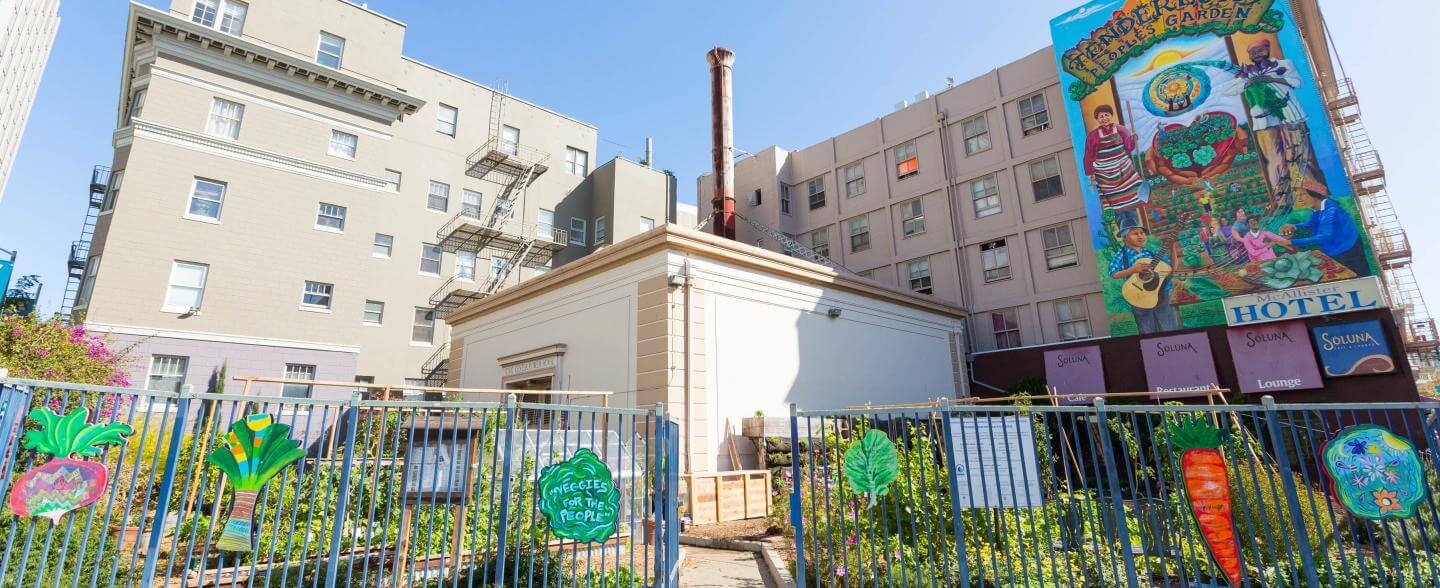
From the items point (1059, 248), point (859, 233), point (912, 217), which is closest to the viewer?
point (1059, 248)

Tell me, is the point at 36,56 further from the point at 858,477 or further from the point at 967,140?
the point at 967,140

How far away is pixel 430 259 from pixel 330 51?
9.88 meters

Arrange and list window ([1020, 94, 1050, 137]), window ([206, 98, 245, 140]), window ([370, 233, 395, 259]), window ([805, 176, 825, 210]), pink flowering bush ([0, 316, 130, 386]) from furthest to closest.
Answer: window ([805, 176, 825, 210]) < window ([370, 233, 395, 259]) < window ([1020, 94, 1050, 137]) < window ([206, 98, 245, 140]) < pink flowering bush ([0, 316, 130, 386])

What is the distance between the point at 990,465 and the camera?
20.5ft

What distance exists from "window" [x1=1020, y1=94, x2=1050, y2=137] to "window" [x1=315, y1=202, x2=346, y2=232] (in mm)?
28346

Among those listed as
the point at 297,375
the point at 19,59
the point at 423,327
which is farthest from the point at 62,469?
the point at 423,327

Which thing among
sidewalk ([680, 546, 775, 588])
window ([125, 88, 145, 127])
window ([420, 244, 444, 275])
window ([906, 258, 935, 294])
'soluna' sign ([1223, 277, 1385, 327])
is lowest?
sidewalk ([680, 546, 775, 588])

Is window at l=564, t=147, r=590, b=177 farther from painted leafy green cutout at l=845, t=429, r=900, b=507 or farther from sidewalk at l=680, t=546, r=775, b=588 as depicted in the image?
painted leafy green cutout at l=845, t=429, r=900, b=507

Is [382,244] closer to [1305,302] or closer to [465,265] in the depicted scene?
[465,265]

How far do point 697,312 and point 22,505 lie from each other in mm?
10718

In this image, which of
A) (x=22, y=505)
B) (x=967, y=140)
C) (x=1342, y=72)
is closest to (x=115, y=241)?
(x=22, y=505)

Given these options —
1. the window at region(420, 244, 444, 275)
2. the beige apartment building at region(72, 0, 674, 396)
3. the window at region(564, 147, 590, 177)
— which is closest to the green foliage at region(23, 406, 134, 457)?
the beige apartment building at region(72, 0, 674, 396)

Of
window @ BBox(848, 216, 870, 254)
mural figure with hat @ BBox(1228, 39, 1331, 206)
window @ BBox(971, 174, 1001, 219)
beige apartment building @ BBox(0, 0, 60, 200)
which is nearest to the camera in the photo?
beige apartment building @ BBox(0, 0, 60, 200)

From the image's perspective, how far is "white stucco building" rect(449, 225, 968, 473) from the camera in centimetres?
1406
